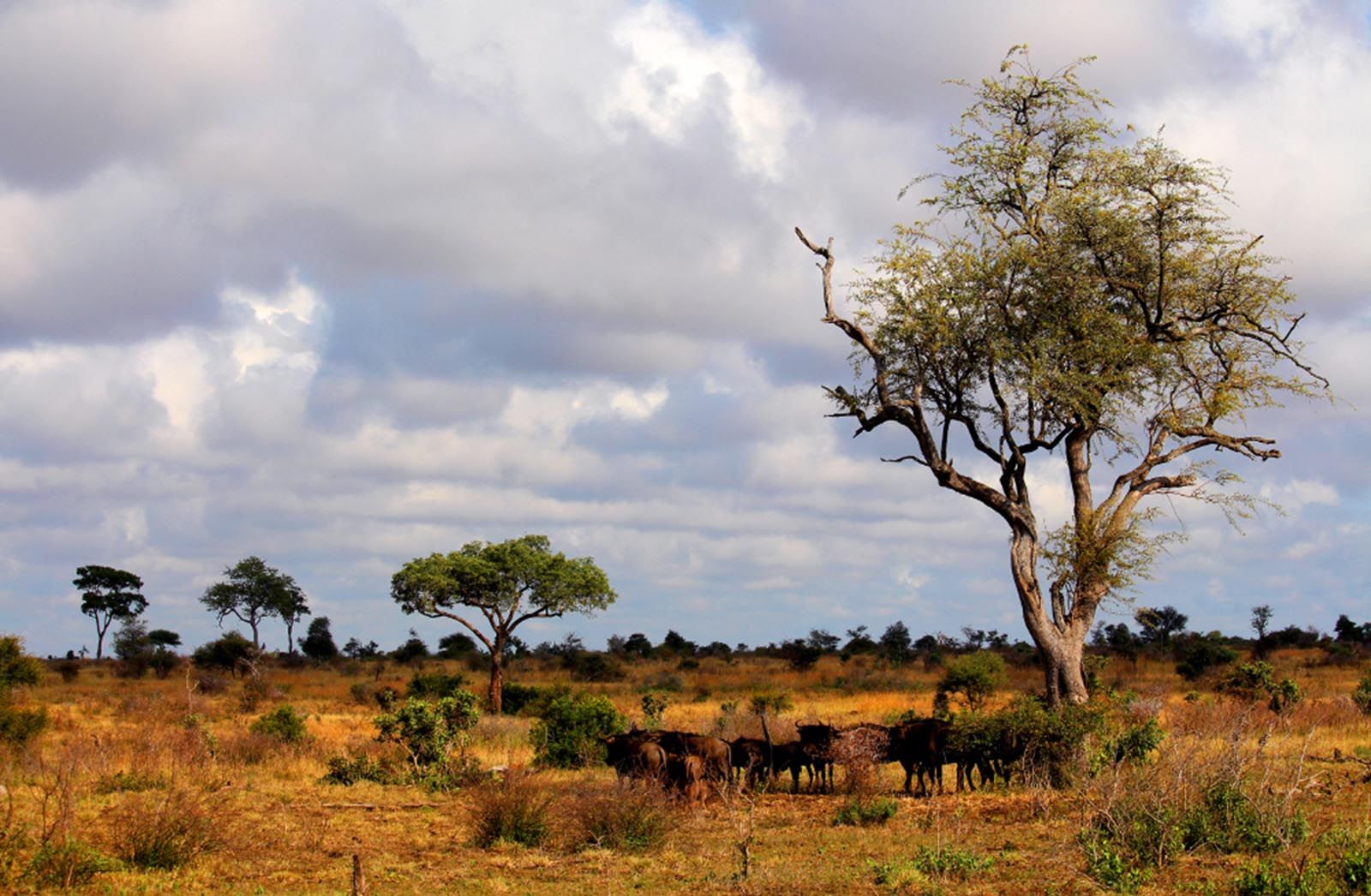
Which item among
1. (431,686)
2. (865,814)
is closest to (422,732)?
(865,814)

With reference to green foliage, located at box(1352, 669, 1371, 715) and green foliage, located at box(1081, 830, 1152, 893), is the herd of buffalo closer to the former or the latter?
green foliage, located at box(1081, 830, 1152, 893)

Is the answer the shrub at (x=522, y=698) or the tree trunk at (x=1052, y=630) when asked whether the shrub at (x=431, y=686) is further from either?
the tree trunk at (x=1052, y=630)

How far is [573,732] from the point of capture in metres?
25.0

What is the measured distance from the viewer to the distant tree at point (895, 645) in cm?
7094

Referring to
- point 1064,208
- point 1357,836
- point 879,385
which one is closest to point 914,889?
point 1357,836

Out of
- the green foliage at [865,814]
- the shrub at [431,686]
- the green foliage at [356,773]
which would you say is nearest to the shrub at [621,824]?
the green foliage at [865,814]

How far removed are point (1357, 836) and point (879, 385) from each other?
1199cm

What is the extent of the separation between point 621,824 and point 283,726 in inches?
578

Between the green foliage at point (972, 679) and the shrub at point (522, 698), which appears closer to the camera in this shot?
the shrub at point (522, 698)

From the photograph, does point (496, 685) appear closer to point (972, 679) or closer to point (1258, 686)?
point (972, 679)

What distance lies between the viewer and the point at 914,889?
1232 centimetres

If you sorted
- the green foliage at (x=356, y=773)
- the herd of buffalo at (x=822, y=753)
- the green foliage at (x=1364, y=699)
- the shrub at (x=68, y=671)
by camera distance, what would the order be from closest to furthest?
1. the herd of buffalo at (x=822, y=753)
2. the green foliage at (x=356, y=773)
3. the green foliage at (x=1364, y=699)
4. the shrub at (x=68, y=671)

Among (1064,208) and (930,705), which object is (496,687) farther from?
(1064,208)

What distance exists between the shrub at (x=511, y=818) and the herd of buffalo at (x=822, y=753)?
3.22m
